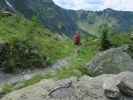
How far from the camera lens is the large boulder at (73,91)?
1155 centimetres

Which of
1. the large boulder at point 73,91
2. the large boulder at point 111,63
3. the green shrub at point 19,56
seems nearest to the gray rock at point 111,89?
the large boulder at point 73,91

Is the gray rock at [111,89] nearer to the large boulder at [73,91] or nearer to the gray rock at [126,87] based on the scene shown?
the large boulder at [73,91]

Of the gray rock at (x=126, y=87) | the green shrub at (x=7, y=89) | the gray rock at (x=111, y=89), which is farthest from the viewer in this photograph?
the green shrub at (x=7, y=89)

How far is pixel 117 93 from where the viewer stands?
11.6 metres

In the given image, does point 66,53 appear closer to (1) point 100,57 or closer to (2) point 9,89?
(1) point 100,57

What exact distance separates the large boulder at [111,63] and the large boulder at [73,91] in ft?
16.9

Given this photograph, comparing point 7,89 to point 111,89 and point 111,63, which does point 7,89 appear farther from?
point 111,63

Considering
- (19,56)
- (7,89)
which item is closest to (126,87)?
(7,89)

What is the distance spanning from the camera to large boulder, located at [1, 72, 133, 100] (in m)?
11.5

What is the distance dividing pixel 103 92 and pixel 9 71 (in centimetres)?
933

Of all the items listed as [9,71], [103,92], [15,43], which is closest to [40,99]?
[103,92]

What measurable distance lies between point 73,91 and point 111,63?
650cm

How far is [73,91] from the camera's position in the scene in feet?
38.8

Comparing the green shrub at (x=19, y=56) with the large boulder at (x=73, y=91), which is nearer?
the large boulder at (x=73, y=91)
